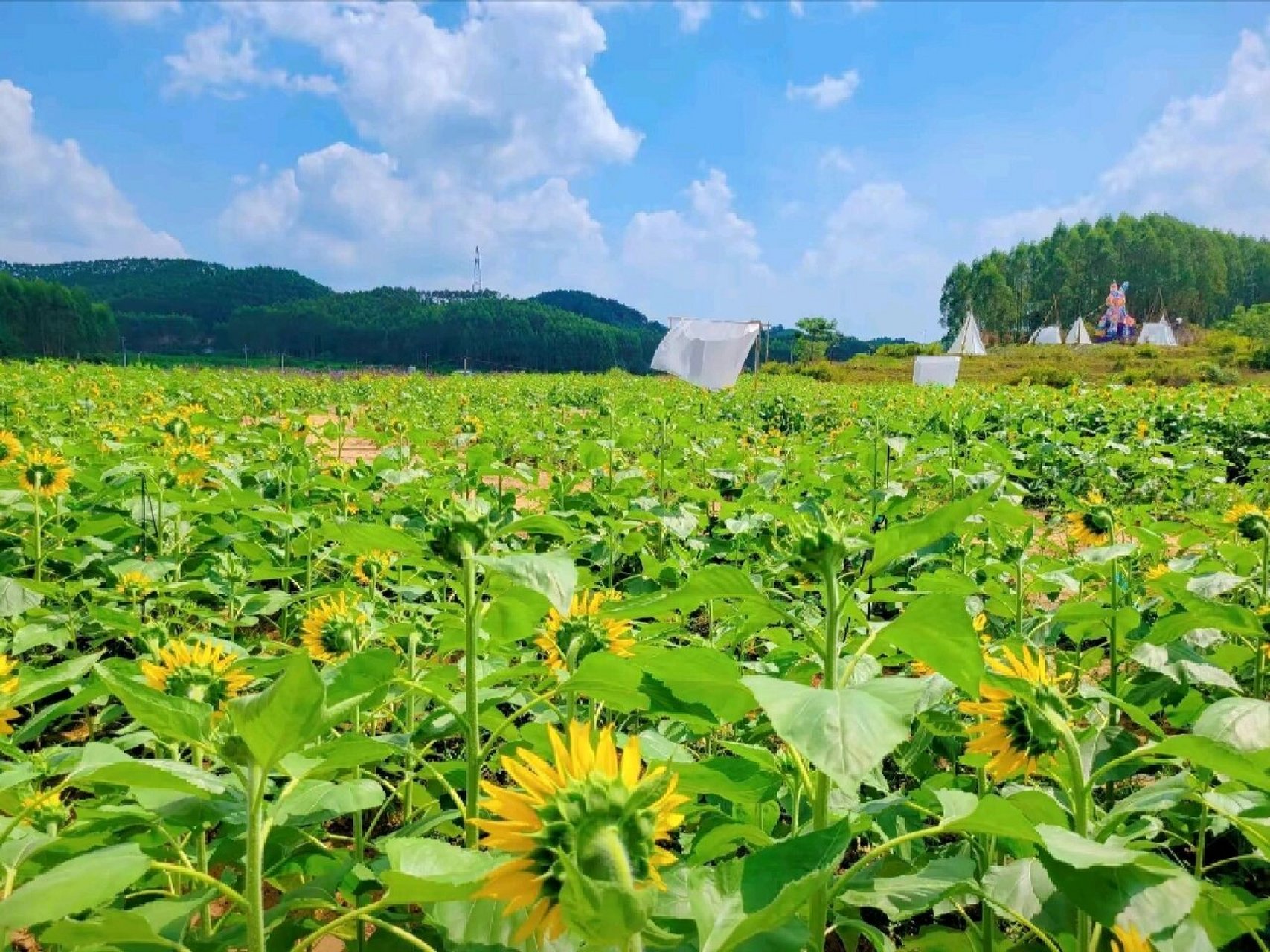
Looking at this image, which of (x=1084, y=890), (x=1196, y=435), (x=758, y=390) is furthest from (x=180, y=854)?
(x=758, y=390)

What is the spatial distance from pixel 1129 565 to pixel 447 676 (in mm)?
2231

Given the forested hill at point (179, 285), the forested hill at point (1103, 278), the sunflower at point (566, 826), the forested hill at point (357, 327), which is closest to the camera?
the sunflower at point (566, 826)

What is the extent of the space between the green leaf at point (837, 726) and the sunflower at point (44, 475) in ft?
9.37

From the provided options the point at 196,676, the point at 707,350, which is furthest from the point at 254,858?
the point at 707,350

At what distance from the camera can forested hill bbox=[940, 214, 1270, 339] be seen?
6806 cm

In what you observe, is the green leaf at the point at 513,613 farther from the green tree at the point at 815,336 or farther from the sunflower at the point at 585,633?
the green tree at the point at 815,336

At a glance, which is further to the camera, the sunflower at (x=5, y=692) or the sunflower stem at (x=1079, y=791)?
the sunflower at (x=5, y=692)

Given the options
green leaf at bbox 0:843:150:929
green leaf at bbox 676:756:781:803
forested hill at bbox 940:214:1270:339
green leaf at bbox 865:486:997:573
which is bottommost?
green leaf at bbox 676:756:781:803

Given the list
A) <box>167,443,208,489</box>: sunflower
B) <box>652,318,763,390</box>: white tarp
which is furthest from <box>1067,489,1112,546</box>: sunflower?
<box>652,318,763,390</box>: white tarp

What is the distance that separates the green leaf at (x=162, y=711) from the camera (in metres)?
0.74

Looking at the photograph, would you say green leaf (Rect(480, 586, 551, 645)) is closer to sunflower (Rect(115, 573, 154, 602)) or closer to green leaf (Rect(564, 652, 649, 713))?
green leaf (Rect(564, 652, 649, 713))

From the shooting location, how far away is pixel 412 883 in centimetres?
63

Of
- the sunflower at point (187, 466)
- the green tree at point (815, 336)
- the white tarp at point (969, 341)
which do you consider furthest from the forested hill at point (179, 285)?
the sunflower at point (187, 466)

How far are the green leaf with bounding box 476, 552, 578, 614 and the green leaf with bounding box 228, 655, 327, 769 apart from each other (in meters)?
0.20
